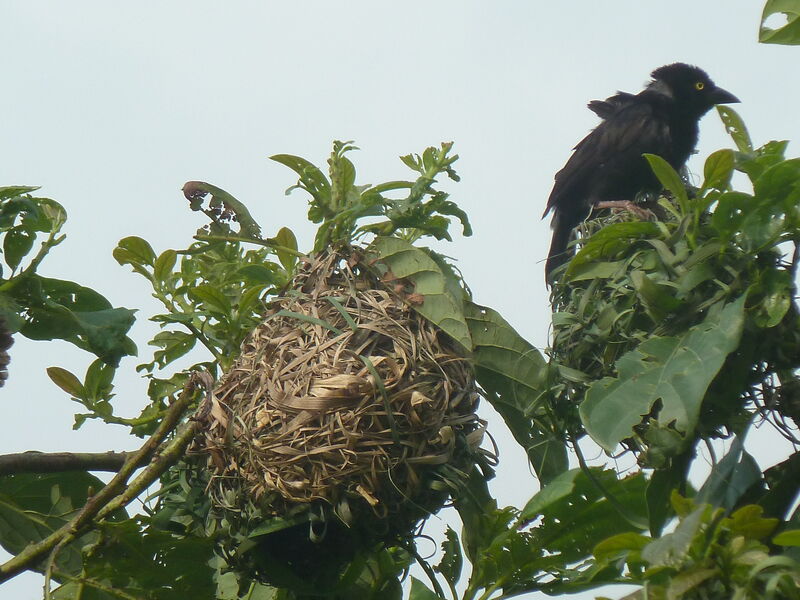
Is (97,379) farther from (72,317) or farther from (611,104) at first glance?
(611,104)

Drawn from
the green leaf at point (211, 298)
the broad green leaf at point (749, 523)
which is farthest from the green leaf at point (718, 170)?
the green leaf at point (211, 298)

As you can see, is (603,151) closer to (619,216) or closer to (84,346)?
(619,216)

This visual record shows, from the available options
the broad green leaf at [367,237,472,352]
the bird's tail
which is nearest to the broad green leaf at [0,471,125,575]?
the broad green leaf at [367,237,472,352]

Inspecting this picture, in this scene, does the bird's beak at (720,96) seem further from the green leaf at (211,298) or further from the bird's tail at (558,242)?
the green leaf at (211,298)

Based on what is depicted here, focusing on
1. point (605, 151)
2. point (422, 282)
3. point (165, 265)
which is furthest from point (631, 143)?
point (165, 265)

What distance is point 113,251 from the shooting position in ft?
10.3

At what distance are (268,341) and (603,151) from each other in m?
2.67

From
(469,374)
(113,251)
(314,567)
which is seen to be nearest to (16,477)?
(113,251)

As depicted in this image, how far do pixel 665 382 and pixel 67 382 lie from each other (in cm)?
180

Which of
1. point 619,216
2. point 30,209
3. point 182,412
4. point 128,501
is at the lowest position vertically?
point 128,501

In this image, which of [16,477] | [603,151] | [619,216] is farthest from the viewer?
[603,151]

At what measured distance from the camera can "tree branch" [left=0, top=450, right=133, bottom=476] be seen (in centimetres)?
299

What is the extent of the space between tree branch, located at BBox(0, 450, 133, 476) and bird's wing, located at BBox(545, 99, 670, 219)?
8.61ft

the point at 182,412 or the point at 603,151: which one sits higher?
the point at 603,151
